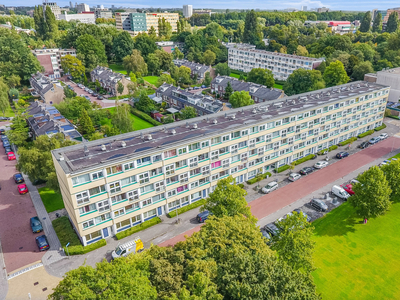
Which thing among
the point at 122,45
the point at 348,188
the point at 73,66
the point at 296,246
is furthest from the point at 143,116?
the point at 122,45

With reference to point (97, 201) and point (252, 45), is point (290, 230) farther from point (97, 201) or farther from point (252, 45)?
point (252, 45)

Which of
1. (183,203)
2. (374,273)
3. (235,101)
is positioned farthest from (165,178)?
(235,101)

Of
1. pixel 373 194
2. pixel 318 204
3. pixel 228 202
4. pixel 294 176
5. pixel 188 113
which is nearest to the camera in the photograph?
pixel 228 202

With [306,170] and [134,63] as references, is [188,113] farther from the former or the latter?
[134,63]

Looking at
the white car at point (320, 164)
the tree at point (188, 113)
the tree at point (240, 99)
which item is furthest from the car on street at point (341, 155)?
the tree at point (188, 113)

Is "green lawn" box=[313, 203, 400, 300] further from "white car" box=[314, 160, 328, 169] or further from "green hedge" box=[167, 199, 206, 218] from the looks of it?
"green hedge" box=[167, 199, 206, 218]
